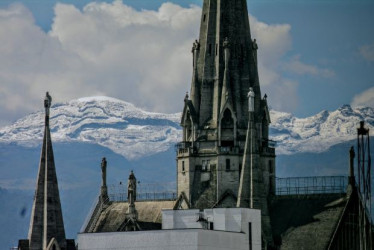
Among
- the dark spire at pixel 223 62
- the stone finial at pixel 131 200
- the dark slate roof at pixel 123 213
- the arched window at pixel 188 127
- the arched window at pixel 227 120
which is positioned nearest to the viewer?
the stone finial at pixel 131 200

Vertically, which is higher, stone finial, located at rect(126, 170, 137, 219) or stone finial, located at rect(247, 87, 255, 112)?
stone finial, located at rect(247, 87, 255, 112)

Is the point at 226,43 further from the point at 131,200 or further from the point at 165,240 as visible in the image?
the point at 165,240

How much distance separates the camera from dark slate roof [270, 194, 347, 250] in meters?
147

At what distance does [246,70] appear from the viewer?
160 metres

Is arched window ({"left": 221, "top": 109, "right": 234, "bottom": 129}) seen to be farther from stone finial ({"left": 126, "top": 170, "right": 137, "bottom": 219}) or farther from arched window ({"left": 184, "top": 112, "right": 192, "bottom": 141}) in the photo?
stone finial ({"left": 126, "top": 170, "right": 137, "bottom": 219})

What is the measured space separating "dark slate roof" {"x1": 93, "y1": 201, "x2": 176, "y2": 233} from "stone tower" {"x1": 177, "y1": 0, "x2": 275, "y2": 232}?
15.8 feet

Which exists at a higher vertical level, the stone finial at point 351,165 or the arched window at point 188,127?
the arched window at point 188,127

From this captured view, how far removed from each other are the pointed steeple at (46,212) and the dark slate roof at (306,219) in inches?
946

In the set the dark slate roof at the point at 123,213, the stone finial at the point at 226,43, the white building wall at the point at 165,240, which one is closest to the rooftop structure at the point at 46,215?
the white building wall at the point at 165,240

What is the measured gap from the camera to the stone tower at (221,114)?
6171 inches

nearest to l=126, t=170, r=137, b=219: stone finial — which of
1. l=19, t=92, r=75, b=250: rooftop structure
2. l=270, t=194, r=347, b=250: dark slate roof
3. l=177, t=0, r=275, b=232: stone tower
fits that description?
l=177, t=0, r=275, b=232: stone tower

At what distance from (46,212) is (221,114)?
1154 inches

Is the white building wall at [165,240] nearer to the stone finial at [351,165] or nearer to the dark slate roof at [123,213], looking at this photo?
the stone finial at [351,165]

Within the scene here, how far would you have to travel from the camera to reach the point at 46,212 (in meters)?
134
